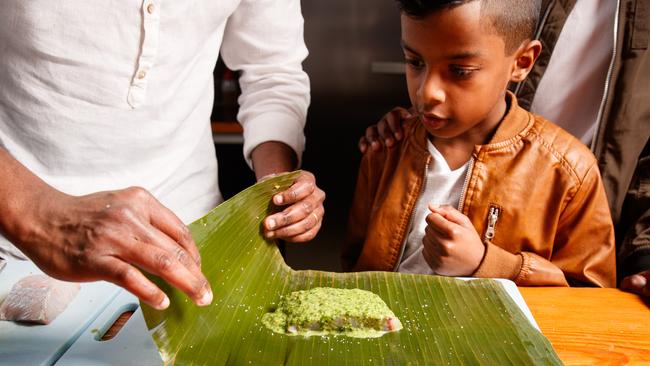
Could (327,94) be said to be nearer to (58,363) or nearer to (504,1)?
(504,1)

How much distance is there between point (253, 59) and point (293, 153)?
12.5 inches

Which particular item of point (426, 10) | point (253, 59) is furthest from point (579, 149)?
point (253, 59)

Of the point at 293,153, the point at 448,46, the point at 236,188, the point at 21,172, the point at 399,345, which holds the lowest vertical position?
the point at 236,188

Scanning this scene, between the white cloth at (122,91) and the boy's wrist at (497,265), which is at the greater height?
the white cloth at (122,91)

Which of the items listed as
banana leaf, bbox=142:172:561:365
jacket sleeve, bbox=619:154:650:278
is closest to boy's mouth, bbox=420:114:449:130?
banana leaf, bbox=142:172:561:365

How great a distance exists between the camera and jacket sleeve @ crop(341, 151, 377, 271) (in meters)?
1.69

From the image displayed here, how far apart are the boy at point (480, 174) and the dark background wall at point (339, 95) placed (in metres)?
1.13

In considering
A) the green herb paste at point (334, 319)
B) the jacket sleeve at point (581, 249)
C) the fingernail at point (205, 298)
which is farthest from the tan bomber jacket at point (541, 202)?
the fingernail at point (205, 298)

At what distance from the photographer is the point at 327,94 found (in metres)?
2.79

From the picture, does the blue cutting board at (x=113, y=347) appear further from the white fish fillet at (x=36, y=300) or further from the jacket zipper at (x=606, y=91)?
the jacket zipper at (x=606, y=91)

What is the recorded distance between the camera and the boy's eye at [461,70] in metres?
1.30

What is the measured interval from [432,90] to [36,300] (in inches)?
34.9

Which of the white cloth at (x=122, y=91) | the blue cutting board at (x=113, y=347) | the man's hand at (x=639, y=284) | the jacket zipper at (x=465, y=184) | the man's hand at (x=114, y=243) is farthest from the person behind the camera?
the jacket zipper at (x=465, y=184)

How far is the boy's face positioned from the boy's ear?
0.02 m
